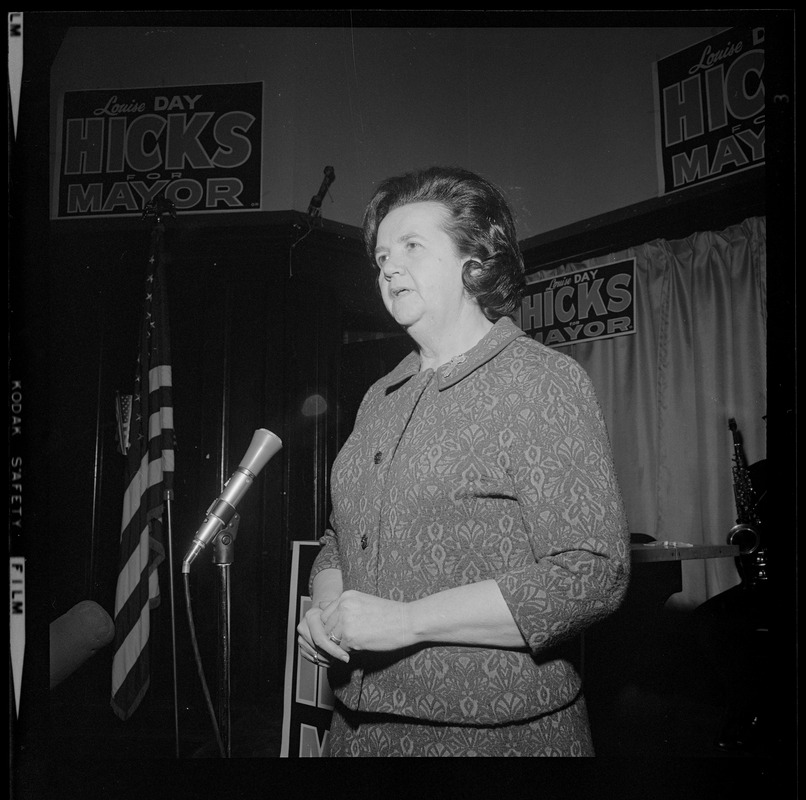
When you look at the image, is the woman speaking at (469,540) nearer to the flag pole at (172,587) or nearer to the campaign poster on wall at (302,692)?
the campaign poster on wall at (302,692)

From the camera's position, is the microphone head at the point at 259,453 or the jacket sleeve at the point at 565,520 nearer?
the jacket sleeve at the point at 565,520

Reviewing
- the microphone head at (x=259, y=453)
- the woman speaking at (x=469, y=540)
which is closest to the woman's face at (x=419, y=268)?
the woman speaking at (x=469, y=540)

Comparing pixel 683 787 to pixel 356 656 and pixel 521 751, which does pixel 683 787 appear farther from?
pixel 356 656

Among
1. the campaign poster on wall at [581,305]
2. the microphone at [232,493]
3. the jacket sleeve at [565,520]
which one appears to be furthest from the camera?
the campaign poster on wall at [581,305]

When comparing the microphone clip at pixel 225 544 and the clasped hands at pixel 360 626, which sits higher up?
the microphone clip at pixel 225 544

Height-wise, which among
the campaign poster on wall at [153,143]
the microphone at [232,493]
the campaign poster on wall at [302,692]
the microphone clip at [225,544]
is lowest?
the campaign poster on wall at [302,692]

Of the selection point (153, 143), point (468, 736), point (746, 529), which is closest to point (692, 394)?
point (746, 529)

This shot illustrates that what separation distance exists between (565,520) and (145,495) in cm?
84

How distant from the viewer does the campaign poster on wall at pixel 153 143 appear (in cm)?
124

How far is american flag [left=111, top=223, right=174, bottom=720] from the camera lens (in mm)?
1196

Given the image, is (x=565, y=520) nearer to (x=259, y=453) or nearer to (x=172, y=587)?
(x=259, y=453)

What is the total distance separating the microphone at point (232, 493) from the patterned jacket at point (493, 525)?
0.66ft

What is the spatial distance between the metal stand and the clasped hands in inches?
8.7

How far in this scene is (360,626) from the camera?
973 mm
